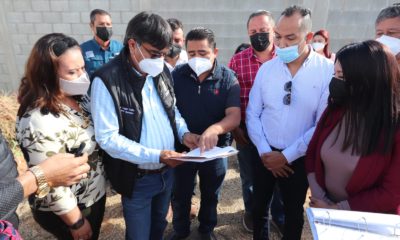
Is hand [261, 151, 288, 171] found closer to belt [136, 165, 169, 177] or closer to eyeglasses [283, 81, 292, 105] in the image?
eyeglasses [283, 81, 292, 105]

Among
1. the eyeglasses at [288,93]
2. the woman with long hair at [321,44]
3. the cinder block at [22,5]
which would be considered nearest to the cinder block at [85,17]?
the cinder block at [22,5]

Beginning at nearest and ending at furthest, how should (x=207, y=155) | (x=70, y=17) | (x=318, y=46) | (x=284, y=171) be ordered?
(x=207, y=155) < (x=284, y=171) < (x=318, y=46) < (x=70, y=17)

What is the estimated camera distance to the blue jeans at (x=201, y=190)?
8.31 ft

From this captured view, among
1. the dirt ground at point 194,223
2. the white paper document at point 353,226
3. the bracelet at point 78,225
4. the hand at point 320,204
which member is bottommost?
the dirt ground at point 194,223

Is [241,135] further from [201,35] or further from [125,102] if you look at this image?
[125,102]

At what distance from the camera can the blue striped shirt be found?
67.2 inches

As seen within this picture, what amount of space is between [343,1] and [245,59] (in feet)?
11.9

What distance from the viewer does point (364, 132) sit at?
1550 millimetres

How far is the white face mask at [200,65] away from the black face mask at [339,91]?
99 centimetres

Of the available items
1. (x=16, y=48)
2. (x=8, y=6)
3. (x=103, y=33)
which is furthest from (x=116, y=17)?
(x=16, y=48)

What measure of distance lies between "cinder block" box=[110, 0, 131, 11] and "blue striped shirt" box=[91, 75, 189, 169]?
413 cm

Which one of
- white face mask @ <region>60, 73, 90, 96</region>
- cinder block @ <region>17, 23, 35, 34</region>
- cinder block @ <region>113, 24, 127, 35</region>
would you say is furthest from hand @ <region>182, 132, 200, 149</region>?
cinder block @ <region>17, 23, 35, 34</region>

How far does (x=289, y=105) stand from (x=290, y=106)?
0.01 m

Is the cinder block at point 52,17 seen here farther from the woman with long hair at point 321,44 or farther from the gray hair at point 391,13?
the gray hair at point 391,13
